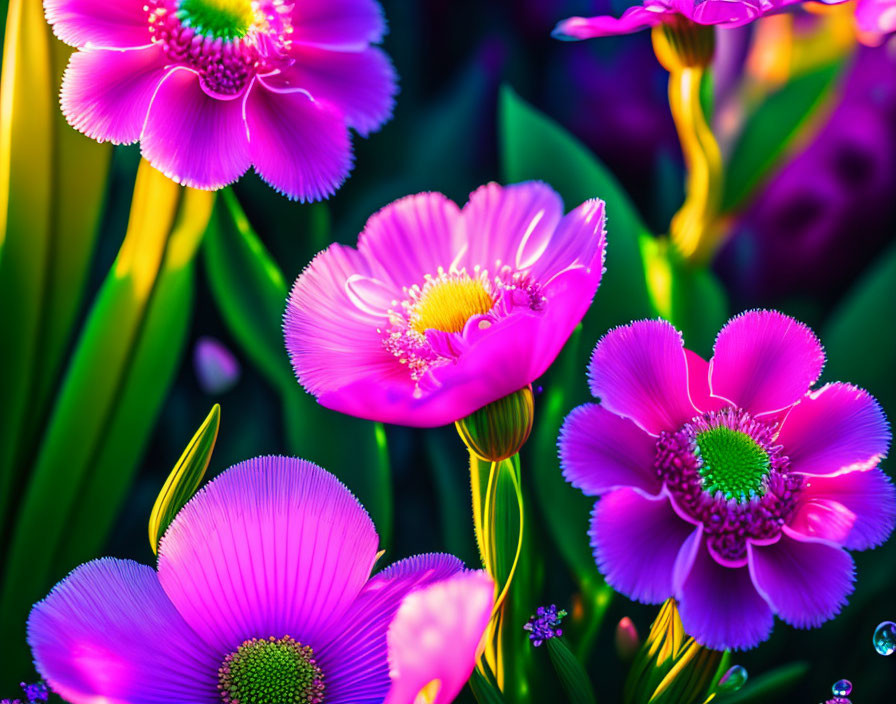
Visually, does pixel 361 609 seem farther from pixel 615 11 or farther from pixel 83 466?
pixel 615 11

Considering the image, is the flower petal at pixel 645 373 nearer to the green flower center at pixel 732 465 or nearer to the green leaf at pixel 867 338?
the green flower center at pixel 732 465

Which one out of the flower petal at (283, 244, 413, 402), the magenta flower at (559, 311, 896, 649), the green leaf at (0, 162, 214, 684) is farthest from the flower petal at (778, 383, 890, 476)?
the green leaf at (0, 162, 214, 684)

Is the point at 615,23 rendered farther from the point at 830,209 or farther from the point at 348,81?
the point at 830,209

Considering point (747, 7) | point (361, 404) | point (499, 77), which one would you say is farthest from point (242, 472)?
point (499, 77)

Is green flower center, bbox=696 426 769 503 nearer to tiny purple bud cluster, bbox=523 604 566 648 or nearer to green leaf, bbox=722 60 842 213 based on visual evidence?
tiny purple bud cluster, bbox=523 604 566 648

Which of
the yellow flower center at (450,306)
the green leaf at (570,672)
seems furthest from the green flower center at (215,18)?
the green leaf at (570,672)
